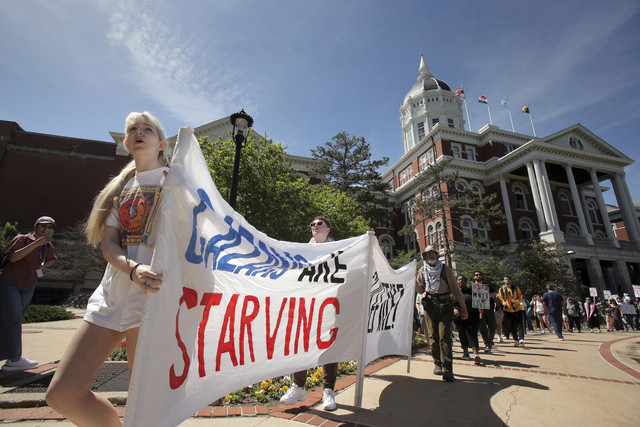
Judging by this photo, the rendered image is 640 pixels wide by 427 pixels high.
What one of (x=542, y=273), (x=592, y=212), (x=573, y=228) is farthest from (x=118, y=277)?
(x=592, y=212)

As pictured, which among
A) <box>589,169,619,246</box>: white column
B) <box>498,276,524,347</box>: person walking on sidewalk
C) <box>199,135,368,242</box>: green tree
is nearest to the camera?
<box>498,276,524,347</box>: person walking on sidewalk

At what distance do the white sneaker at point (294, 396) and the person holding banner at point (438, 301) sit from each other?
92.8 inches

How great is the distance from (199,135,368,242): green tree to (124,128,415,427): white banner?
39.3ft

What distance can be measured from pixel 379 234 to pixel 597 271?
21404mm

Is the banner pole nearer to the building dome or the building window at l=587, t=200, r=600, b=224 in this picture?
the building window at l=587, t=200, r=600, b=224

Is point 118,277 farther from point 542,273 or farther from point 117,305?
point 542,273

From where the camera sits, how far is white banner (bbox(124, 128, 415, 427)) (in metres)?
1.56

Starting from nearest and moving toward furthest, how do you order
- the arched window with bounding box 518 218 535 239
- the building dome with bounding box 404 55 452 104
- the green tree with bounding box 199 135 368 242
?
the green tree with bounding box 199 135 368 242
the arched window with bounding box 518 218 535 239
the building dome with bounding box 404 55 452 104

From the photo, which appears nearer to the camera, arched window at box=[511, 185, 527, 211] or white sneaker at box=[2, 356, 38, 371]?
white sneaker at box=[2, 356, 38, 371]

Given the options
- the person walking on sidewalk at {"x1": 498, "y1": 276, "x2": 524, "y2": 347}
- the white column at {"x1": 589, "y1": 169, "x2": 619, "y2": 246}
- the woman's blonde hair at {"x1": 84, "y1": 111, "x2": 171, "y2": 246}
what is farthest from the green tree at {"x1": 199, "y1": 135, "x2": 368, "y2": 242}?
the white column at {"x1": 589, "y1": 169, "x2": 619, "y2": 246}

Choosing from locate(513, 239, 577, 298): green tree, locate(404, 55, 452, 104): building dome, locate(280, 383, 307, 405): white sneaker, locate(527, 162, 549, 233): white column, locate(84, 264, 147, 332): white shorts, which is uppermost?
locate(404, 55, 452, 104): building dome

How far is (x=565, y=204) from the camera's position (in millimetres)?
37469

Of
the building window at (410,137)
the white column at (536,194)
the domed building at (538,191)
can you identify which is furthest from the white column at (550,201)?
the building window at (410,137)

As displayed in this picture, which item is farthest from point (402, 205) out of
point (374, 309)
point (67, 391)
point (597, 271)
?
point (67, 391)
